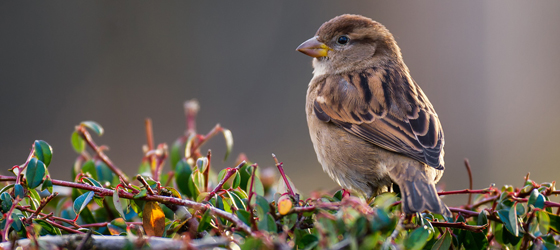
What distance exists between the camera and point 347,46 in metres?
2.70

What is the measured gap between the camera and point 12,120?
5.11 metres

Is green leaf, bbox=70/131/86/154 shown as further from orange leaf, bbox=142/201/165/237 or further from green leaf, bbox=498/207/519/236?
green leaf, bbox=498/207/519/236

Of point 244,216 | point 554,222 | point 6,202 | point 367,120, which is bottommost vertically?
point 554,222

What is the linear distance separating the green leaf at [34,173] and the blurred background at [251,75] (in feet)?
12.5

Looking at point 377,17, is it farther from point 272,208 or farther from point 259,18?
point 272,208

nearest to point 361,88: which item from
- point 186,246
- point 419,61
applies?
point 186,246

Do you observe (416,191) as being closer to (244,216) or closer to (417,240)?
(417,240)

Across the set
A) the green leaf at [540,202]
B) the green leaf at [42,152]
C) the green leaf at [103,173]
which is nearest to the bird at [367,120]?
the green leaf at [540,202]

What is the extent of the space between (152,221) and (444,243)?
2.30ft

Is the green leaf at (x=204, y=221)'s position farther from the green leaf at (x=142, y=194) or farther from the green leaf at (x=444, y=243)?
the green leaf at (x=444, y=243)

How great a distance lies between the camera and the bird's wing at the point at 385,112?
1.97m

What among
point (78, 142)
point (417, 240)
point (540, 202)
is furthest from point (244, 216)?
point (78, 142)

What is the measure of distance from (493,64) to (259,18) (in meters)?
2.72

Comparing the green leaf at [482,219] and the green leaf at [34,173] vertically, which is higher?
the green leaf at [34,173]
